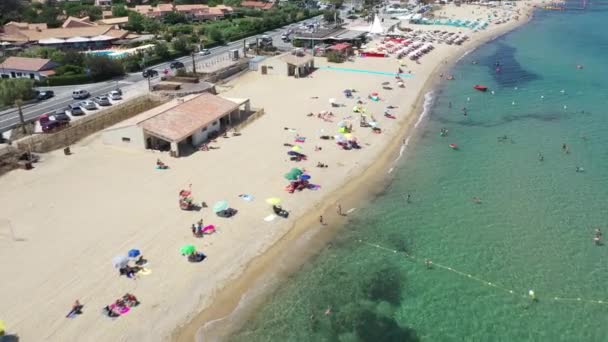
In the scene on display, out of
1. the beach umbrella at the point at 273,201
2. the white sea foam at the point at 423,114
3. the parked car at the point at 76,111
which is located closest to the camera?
the beach umbrella at the point at 273,201

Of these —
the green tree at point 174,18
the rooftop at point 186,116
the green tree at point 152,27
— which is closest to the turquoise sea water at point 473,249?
the rooftop at point 186,116

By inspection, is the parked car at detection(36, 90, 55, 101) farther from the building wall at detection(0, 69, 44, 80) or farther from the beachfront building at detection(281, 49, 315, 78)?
the beachfront building at detection(281, 49, 315, 78)

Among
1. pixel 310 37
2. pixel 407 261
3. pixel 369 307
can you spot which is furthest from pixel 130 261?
pixel 310 37

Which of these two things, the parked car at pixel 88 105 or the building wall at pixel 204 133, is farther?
the parked car at pixel 88 105

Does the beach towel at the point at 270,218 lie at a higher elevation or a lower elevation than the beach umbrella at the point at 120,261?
lower

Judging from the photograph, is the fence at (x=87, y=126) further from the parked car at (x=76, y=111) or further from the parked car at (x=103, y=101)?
the parked car at (x=76, y=111)

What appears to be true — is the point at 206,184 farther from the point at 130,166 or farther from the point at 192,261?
the point at 192,261

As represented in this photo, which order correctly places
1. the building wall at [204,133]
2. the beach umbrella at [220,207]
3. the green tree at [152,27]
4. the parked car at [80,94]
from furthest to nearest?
1. the green tree at [152,27]
2. the parked car at [80,94]
3. the building wall at [204,133]
4. the beach umbrella at [220,207]

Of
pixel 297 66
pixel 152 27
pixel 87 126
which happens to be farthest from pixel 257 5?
pixel 87 126
